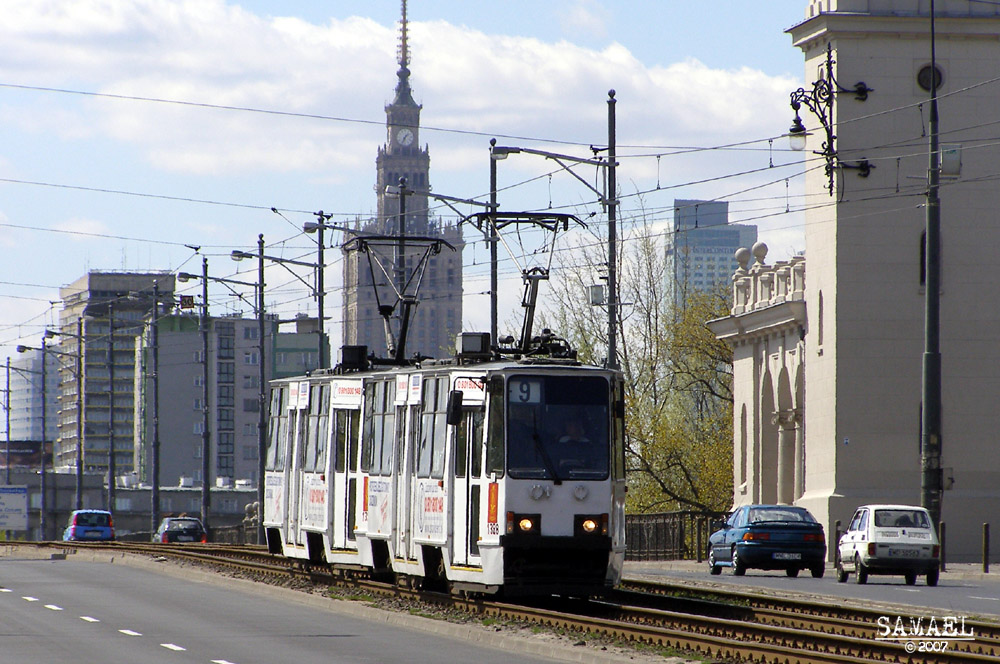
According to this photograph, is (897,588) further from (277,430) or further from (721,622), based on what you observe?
(721,622)

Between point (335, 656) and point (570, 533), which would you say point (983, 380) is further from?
point (335, 656)

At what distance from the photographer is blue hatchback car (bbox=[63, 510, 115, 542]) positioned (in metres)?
65.5

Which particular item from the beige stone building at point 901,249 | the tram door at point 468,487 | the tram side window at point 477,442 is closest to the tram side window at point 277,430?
the tram door at point 468,487

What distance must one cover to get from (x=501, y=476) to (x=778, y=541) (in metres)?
15.7

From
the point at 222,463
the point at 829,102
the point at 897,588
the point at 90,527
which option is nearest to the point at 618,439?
the point at 897,588

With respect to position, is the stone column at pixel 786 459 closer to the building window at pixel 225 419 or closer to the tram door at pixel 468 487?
the tram door at pixel 468 487

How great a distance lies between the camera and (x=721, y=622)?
63.4ft

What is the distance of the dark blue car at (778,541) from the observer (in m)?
37.1

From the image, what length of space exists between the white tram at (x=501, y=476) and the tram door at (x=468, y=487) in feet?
0.06

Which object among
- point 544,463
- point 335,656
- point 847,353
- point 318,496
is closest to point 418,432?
point 544,463

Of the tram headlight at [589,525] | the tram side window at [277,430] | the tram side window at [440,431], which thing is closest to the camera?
the tram headlight at [589,525]

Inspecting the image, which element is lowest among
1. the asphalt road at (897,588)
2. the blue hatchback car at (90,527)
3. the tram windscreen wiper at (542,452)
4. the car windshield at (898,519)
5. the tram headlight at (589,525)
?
the blue hatchback car at (90,527)

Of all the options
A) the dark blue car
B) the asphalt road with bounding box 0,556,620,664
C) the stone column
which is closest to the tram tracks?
the asphalt road with bounding box 0,556,620,664

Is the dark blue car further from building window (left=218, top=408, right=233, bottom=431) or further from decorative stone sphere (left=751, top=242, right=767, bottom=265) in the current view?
building window (left=218, top=408, right=233, bottom=431)
